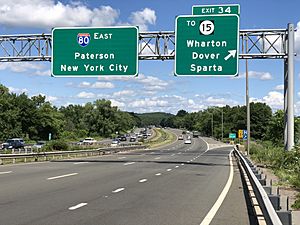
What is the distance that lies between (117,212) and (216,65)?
17.5 meters

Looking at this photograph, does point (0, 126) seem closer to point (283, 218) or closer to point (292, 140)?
point (292, 140)

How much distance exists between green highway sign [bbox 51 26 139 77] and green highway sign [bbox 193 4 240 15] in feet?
12.6

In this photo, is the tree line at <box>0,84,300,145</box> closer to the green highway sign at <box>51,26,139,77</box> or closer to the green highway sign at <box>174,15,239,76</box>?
the green highway sign at <box>174,15,239,76</box>

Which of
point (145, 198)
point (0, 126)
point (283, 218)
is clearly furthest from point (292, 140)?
point (0, 126)

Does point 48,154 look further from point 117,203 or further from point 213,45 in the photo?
point 117,203

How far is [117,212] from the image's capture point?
10.8 metres

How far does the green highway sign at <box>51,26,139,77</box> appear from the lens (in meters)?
28.5

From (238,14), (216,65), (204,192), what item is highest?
(238,14)

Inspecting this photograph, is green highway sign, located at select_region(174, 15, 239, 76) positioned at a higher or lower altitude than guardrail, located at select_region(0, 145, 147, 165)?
higher

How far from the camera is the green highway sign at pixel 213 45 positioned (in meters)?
27.0

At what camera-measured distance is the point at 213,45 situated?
2697cm

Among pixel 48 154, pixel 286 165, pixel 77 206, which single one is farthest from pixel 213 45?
pixel 77 206

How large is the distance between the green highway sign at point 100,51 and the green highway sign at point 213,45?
3.51 metres

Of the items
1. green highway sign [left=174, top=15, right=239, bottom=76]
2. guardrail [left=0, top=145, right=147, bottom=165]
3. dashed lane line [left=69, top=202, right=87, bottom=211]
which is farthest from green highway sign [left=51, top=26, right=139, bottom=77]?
dashed lane line [left=69, top=202, right=87, bottom=211]
